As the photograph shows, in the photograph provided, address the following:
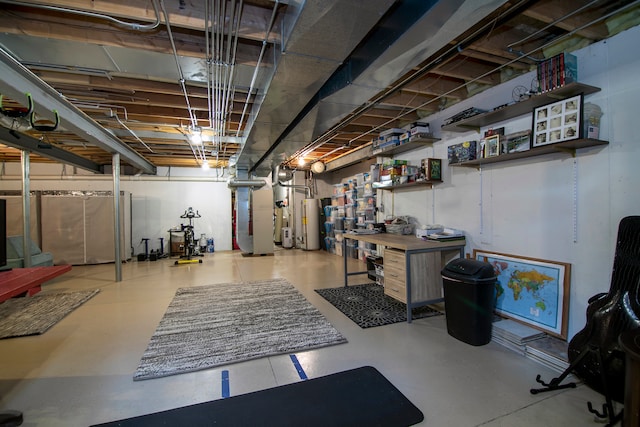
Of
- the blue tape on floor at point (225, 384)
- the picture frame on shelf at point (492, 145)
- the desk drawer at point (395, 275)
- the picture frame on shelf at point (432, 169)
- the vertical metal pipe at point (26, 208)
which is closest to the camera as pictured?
the blue tape on floor at point (225, 384)

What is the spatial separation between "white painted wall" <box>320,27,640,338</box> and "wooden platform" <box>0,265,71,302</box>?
163 inches

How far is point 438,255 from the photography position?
3537 millimetres

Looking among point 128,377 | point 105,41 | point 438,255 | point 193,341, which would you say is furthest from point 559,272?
point 105,41

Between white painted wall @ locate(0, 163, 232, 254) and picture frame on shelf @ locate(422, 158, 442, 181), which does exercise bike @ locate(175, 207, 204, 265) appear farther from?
picture frame on shelf @ locate(422, 158, 442, 181)

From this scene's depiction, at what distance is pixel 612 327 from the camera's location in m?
Result: 1.94

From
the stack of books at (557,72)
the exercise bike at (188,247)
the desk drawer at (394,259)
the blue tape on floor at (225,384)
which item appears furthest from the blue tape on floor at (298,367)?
the exercise bike at (188,247)

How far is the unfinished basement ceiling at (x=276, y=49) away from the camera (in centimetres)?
199

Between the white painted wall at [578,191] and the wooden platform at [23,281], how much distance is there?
4135 mm

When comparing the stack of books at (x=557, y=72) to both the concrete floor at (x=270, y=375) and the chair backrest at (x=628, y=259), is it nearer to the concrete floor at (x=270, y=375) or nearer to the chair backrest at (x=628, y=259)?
the chair backrest at (x=628, y=259)

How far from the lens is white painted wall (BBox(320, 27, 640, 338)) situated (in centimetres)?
224

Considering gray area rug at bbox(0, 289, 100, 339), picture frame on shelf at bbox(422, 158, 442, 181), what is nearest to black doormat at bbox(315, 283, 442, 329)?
picture frame on shelf at bbox(422, 158, 442, 181)

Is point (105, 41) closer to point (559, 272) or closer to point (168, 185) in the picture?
point (559, 272)

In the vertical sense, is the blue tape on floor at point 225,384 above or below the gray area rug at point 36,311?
below

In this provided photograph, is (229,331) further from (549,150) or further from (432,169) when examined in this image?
(549,150)
